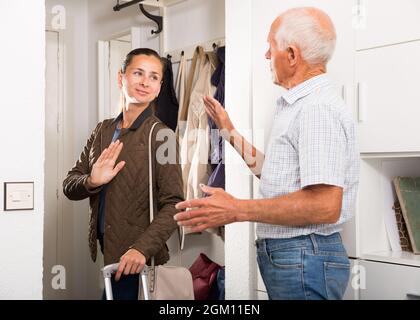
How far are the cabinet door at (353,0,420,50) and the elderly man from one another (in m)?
0.21

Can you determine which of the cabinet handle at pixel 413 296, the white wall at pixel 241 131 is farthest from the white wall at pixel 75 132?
the cabinet handle at pixel 413 296

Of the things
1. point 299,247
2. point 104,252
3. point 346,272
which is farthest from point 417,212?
point 104,252

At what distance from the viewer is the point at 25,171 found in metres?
1.50

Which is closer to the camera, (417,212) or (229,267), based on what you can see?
(417,212)

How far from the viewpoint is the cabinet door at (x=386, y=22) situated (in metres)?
1.38

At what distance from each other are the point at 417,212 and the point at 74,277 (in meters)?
1.12

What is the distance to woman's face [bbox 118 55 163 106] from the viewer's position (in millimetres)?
1832

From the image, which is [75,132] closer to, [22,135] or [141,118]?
[141,118]

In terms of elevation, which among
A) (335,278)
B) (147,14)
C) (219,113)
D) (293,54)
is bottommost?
(335,278)

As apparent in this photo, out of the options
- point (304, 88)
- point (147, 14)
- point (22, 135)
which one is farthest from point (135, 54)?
point (304, 88)

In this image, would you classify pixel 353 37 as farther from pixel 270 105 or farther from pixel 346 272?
pixel 346 272

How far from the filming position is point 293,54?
1354mm

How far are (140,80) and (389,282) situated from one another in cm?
98

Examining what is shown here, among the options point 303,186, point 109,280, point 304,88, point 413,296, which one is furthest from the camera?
point 109,280
